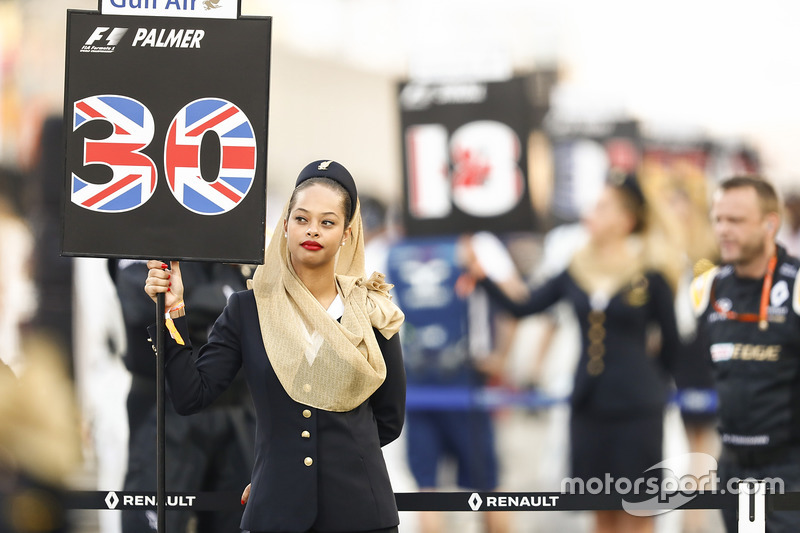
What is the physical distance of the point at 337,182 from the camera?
8.93 feet

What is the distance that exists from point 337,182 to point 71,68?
746 millimetres

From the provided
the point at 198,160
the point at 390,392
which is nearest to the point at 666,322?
the point at 390,392

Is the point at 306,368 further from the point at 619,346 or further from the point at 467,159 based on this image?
the point at 619,346

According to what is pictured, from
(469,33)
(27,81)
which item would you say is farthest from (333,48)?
(27,81)

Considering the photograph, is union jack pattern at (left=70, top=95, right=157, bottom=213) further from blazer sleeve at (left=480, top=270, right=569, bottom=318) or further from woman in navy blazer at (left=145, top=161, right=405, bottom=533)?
blazer sleeve at (left=480, top=270, right=569, bottom=318)

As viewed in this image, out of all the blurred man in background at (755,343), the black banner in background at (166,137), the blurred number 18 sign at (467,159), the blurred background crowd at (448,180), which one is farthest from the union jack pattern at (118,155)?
the blurred man in background at (755,343)

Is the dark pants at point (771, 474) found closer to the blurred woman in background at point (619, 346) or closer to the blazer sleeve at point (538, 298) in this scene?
the blurred woman in background at point (619, 346)

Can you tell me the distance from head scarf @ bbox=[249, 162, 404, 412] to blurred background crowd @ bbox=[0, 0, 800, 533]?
1.33 metres

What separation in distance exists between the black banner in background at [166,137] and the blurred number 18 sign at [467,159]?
173cm

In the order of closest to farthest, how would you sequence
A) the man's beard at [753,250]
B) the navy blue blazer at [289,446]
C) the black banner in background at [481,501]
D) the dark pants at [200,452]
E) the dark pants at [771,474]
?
the navy blue blazer at [289,446] → the black banner in background at [481,501] → the dark pants at [771,474] → the dark pants at [200,452] → the man's beard at [753,250]

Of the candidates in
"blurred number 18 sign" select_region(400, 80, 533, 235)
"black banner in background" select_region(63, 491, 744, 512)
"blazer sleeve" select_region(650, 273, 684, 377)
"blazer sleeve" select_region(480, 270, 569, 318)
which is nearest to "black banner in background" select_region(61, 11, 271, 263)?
"black banner in background" select_region(63, 491, 744, 512)

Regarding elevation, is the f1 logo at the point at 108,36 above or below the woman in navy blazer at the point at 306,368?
above

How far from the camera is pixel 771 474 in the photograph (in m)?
3.94

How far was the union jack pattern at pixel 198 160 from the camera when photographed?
279 cm
